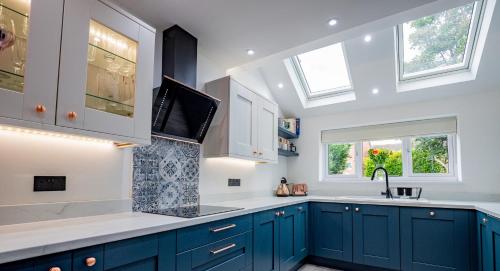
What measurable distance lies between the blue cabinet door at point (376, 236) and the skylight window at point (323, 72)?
1644 mm

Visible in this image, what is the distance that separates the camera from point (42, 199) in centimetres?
149

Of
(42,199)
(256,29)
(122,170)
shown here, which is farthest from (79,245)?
(256,29)

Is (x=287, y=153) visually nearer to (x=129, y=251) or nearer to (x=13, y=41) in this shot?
(x=129, y=251)

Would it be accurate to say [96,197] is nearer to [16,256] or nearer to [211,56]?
[16,256]

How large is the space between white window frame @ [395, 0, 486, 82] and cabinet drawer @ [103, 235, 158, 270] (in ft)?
10.0

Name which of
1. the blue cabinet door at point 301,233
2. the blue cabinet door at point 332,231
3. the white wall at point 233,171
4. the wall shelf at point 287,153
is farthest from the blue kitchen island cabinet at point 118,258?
the wall shelf at point 287,153

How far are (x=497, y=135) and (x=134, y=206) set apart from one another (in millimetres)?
3658

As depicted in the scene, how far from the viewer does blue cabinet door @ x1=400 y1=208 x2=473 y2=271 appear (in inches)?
104

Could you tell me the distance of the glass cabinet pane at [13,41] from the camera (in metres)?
1.17

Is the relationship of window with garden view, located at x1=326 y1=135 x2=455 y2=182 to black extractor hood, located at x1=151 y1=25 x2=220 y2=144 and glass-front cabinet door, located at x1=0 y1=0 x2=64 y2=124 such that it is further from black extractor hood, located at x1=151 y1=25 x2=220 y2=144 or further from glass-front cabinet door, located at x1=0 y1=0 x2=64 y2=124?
glass-front cabinet door, located at x1=0 y1=0 x2=64 y2=124

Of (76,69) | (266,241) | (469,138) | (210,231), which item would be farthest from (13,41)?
(469,138)

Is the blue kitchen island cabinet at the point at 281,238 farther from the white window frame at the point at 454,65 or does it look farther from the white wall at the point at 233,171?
the white window frame at the point at 454,65

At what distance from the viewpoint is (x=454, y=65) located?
124 inches

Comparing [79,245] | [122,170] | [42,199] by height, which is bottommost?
[79,245]
